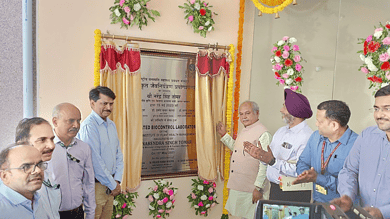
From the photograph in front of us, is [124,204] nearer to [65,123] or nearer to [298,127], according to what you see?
[65,123]

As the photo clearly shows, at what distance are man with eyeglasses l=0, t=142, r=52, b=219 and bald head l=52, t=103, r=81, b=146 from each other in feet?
2.52

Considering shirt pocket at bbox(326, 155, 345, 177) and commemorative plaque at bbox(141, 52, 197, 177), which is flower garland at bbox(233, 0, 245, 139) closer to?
commemorative plaque at bbox(141, 52, 197, 177)

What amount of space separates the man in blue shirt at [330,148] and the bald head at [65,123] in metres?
1.77

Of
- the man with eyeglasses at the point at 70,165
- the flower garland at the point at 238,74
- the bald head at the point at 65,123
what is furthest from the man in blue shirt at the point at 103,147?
the flower garland at the point at 238,74

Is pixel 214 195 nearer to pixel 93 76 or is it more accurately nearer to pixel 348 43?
pixel 93 76

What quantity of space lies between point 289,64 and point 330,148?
50.4 inches

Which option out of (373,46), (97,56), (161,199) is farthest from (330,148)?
(97,56)

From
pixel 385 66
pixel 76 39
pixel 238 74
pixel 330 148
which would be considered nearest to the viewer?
pixel 385 66

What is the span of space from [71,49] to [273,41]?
2.42 meters

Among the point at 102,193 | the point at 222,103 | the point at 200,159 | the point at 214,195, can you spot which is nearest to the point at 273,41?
the point at 222,103

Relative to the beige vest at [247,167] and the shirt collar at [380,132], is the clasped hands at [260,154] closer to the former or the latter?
the beige vest at [247,167]

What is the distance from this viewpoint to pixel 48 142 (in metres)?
1.92

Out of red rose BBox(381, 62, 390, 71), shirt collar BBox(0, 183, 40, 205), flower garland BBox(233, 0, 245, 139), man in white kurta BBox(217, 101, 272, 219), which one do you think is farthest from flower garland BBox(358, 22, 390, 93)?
shirt collar BBox(0, 183, 40, 205)

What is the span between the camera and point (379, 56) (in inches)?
87.0
